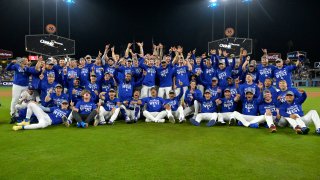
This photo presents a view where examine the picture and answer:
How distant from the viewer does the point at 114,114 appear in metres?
8.54

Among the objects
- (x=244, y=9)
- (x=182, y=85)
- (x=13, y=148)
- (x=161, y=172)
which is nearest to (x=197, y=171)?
(x=161, y=172)

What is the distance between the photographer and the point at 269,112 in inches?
285

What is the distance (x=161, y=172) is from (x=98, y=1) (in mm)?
35588

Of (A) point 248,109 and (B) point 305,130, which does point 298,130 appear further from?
(A) point 248,109

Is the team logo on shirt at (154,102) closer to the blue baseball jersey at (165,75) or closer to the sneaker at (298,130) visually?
the blue baseball jersey at (165,75)

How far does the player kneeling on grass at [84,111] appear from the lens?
785 cm

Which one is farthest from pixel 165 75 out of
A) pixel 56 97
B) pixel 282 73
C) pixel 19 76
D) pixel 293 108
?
pixel 19 76

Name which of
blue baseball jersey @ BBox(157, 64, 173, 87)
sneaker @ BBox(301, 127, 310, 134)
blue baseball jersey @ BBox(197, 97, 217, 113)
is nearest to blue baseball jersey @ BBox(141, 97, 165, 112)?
blue baseball jersey @ BBox(157, 64, 173, 87)

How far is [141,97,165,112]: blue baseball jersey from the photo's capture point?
9.06 m

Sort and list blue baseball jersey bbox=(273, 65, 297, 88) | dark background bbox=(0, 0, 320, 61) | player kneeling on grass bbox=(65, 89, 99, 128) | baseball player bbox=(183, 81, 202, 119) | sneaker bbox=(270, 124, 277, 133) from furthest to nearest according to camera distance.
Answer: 1. dark background bbox=(0, 0, 320, 61)
2. baseball player bbox=(183, 81, 202, 119)
3. blue baseball jersey bbox=(273, 65, 297, 88)
4. player kneeling on grass bbox=(65, 89, 99, 128)
5. sneaker bbox=(270, 124, 277, 133)

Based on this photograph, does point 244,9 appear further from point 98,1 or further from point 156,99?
point 156,99

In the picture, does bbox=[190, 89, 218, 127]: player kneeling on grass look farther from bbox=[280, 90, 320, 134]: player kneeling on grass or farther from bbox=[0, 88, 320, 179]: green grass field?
bbox=[280, 90, 320, 134]: player kneeling on grass

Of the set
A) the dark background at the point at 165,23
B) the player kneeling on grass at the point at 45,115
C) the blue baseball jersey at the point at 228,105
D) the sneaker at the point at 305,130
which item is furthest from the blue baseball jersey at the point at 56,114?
the dark background at the point at 165,23

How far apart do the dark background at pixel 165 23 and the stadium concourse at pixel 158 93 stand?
27.9 metres
